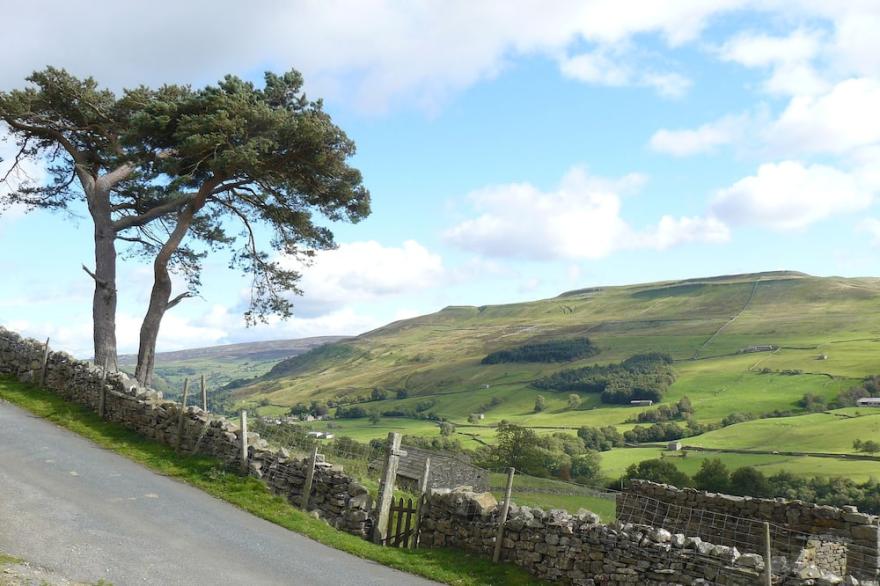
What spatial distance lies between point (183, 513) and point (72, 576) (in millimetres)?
4710

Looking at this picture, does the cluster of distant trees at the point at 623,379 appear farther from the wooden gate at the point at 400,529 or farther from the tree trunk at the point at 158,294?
the wooden gate at the point at 400,529

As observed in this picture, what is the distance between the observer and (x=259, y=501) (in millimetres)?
18031

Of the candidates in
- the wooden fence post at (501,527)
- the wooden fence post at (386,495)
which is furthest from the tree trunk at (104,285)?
the wooden fence post at (501,527)

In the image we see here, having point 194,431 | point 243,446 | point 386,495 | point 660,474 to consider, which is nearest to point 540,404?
point 660,474

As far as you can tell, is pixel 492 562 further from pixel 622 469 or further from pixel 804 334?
pixel 804 334

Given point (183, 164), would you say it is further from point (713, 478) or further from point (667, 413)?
point (667, 413)

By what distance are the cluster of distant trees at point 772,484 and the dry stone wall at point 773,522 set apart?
42104mm

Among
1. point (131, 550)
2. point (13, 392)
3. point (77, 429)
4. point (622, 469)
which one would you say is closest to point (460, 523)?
point (131, 550)

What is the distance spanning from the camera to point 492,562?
1628 cm

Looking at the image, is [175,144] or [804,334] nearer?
[175,144]

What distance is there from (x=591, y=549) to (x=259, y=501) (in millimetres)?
8566

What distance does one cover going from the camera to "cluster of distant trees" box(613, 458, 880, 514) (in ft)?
211

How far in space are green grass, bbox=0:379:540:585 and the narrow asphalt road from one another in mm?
479

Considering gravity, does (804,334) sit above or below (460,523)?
above
